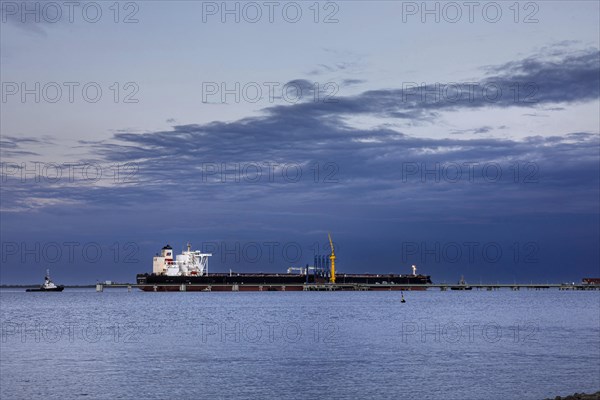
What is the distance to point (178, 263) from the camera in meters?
194

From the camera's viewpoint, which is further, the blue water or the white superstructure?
the white superstructure

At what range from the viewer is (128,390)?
126 feet

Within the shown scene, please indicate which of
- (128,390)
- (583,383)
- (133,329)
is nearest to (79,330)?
(133,329)

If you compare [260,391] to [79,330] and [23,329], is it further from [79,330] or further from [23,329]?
[23,329]

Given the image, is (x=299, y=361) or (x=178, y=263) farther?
(x=178, y=263)

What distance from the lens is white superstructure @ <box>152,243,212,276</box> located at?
193m

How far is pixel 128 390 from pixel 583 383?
81.5ft

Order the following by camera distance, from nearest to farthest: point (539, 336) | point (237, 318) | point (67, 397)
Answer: point (67, 397), point (539, 336), point (237, 318)

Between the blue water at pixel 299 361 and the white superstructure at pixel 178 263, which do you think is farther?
the white superstructure at pixel 178 263

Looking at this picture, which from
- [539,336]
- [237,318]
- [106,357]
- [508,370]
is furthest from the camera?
[237,318]

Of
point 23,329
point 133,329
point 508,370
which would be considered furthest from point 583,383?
point 23,329

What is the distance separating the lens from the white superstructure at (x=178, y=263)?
193375 millimetres

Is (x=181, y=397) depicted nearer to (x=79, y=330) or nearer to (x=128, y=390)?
(x=128, y=390)

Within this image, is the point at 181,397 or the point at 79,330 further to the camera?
the point at 79,330
